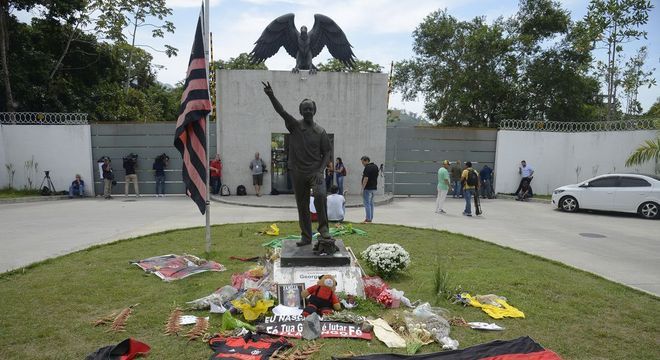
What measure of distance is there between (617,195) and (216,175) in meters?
14.4

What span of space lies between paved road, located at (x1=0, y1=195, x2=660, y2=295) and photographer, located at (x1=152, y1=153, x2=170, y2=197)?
0.82 meters

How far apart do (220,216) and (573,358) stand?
1062 cm

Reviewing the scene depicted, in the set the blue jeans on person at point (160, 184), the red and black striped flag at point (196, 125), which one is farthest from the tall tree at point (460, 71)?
the red and black striped flag at point (196, 125)

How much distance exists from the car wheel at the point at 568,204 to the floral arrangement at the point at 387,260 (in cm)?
1097

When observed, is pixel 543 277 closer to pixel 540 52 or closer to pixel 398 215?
pixel 398 215

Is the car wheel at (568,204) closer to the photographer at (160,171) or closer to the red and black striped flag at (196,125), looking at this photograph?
the red and black striped flag at (196,125)

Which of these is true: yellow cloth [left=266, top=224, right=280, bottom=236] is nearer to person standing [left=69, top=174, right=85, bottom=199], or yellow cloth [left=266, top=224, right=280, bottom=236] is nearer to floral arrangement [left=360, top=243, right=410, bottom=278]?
floral arrangement [left=360, top=243, right=410, bottom=278]

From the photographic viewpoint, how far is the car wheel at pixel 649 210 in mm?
13852

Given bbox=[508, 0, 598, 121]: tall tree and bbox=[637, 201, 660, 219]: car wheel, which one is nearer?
bbox=[637, 201, 660, 219]: car wheel

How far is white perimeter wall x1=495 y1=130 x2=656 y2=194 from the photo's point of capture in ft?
60.4

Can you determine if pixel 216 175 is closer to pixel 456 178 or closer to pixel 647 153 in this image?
pixel 456 178

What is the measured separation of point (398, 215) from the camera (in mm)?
13953

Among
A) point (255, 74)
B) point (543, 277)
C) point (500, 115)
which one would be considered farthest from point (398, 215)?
point (500, 115)

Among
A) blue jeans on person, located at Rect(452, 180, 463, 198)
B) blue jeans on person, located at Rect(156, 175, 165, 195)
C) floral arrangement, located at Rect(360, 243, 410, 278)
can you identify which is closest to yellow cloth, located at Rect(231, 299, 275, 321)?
floral arrangement, located at Rect(360, 243, 410, 278)
